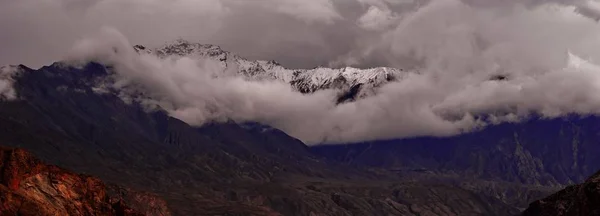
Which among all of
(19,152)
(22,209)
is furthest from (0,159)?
(22,209)

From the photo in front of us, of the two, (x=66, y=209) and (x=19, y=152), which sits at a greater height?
(x=19, y=152)

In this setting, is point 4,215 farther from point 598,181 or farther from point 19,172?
point 598,181

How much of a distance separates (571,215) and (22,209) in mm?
113287

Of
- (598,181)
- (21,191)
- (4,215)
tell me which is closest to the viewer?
(598,181)

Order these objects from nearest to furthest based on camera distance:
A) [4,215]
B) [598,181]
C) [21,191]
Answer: [598,181] → [4,215] → [21,191]

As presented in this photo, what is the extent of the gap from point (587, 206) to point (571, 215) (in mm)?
16004

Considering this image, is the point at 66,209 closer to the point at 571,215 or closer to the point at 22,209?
the point at 22,209

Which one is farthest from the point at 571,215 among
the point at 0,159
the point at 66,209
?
the point at 0,159

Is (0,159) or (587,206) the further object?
(0,159)

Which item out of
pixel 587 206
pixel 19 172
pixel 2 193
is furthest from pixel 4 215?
pixel 587 206

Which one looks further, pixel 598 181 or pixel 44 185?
pixel 44 185

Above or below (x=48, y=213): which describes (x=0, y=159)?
above

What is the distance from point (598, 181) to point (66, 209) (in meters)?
112

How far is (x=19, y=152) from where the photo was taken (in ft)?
644
